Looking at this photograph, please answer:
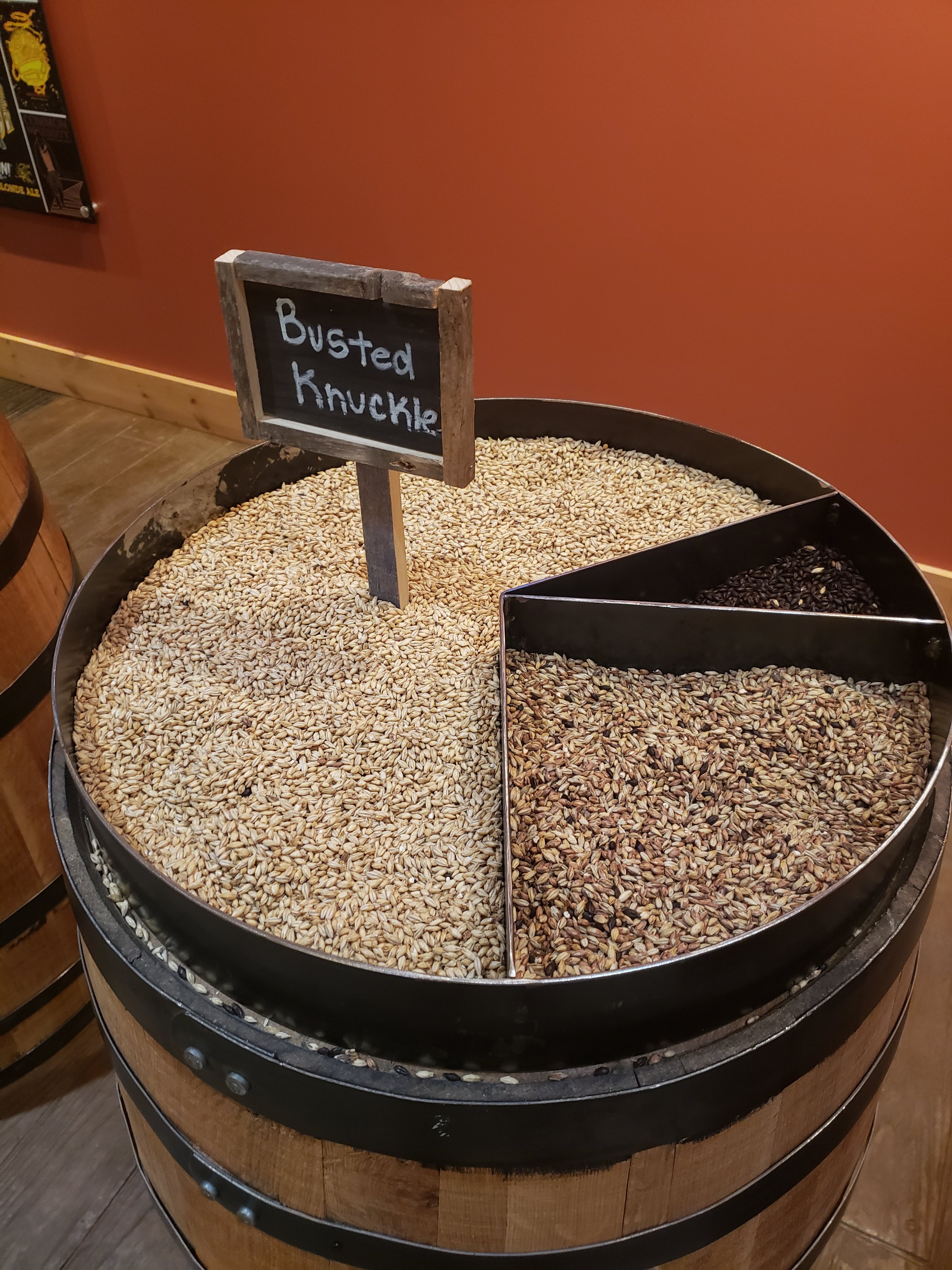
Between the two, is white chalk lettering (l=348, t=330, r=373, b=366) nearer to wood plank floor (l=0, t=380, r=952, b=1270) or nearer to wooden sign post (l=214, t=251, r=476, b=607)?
wooden sign post (l=214, t=251, r=476, b=607)

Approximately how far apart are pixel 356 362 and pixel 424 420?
15 centimetres

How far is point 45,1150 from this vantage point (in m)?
2.29

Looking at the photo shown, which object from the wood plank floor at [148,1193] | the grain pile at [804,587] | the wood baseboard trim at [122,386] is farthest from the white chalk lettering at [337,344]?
the wood baseboard trim at [122,386]

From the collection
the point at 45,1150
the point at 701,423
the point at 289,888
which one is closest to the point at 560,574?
the point at 289,888

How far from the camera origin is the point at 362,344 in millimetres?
1537

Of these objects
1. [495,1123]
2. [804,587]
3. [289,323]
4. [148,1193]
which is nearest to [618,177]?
[804,587]

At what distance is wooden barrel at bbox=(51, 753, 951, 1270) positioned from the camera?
3.89 ft

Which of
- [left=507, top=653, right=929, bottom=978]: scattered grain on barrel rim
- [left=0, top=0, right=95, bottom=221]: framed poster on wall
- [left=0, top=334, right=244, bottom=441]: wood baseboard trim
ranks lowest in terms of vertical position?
[left=0, top=334, right=244, bottom=441]: wood baseboard trim

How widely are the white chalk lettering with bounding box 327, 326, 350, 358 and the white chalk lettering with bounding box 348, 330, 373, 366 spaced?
1 centimetres

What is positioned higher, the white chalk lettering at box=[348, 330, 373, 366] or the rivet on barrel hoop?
the white chalk lettering at box=[348, 330, 373, 366]

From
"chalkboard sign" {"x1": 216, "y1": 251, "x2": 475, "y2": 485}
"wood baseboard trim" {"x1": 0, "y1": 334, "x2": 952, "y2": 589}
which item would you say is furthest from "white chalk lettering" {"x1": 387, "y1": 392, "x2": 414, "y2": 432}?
"wood baseboard trim" {"x1": 0, "y1": 334, "x2": 952, "y2": 589}

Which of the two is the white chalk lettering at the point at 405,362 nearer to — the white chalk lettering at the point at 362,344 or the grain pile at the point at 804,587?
the white chalk lettering at the point at 362,344

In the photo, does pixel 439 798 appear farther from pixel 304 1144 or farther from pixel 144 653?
pixel 144 653

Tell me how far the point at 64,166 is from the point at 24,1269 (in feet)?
14.8
